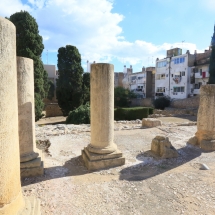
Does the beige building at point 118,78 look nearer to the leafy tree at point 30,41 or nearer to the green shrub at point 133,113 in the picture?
the green shrub at point 133,113

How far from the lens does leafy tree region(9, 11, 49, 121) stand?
15078mm

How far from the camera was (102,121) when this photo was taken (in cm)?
573

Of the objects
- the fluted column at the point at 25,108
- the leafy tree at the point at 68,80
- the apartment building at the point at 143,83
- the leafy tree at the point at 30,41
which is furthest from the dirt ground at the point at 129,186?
the apartment building at the point at 143,83

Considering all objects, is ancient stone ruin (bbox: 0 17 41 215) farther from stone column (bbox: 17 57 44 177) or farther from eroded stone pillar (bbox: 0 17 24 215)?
stone column (bbox: 17 57 44 177)

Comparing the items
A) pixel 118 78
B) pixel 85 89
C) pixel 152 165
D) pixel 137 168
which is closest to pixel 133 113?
pixel 85 89

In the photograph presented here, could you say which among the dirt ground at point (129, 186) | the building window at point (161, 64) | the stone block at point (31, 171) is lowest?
the dirt ground at point (129, 186)

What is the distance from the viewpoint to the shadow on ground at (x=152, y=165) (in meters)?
5.12

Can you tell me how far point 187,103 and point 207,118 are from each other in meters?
23.7

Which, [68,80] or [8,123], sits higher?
[68,80]

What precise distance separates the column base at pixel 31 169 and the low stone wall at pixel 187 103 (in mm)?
27434

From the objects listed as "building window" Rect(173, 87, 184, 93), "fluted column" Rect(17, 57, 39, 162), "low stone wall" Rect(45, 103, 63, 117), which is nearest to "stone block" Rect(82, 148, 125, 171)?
"fluted column" Rect(17, 57, 39, 162)

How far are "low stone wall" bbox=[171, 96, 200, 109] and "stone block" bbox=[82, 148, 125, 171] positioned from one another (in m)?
25.6

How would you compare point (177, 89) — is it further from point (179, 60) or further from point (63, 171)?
point (63, 171)

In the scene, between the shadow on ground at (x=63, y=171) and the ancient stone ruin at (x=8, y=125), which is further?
the shadow on ground at (x=63, y=171)
